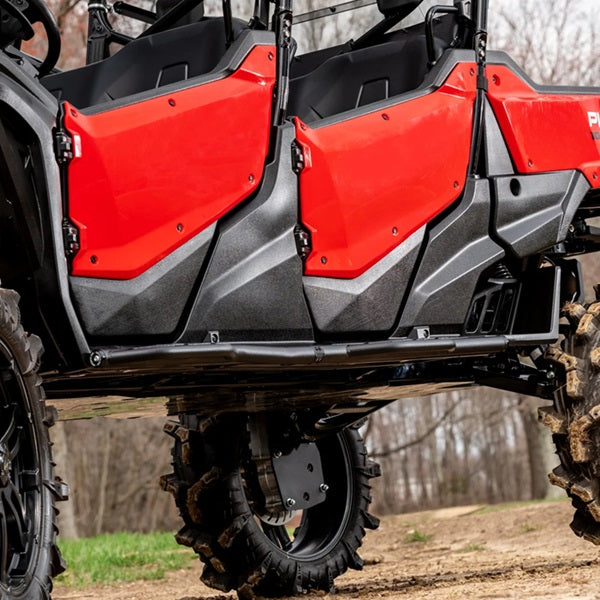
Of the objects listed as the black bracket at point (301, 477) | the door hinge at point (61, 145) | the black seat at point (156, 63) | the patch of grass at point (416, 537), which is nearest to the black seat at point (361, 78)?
the black seat at point (156, 63)

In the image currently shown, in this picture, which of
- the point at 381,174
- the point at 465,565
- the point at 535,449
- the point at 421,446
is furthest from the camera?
the point at 421,446

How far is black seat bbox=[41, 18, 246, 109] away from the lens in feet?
16.3

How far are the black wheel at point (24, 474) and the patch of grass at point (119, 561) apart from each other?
4832 mm

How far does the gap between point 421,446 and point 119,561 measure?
22.2 meters

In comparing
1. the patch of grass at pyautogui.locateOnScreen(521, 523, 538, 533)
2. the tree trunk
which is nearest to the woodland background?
the tree trunk

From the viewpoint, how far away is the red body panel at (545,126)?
5.66m

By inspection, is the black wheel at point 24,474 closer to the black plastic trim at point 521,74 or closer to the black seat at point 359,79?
the black seat at point 359,79

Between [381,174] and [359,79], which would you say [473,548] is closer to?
[359,79]

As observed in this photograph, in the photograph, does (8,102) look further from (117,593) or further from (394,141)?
(117,593)

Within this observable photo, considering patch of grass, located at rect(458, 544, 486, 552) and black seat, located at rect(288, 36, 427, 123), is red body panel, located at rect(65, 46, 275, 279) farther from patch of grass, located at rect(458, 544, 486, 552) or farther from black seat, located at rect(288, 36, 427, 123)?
patch of grass, located at rect(458, 544, 486, 552)

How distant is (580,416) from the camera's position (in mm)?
5695

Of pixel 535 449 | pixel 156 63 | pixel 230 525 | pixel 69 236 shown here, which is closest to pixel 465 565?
pixel 230 525

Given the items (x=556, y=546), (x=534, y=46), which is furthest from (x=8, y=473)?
(x=534, y=46)

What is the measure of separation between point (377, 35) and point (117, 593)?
3.91 metres
